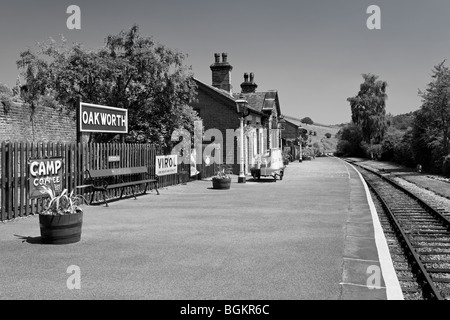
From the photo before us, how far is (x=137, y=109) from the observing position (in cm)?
2072

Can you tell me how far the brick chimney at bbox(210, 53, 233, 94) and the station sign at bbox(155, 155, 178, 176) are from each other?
45.9ft

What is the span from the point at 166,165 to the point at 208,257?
40.4ft

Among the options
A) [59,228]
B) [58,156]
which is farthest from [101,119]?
[59,228]

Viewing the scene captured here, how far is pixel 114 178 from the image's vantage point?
48.8 ft

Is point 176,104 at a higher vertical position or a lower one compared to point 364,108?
lower

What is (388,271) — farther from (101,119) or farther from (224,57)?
(224,57)

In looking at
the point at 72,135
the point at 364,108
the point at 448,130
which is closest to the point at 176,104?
the point at 72,135

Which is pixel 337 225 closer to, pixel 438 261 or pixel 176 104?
pixel 438 261

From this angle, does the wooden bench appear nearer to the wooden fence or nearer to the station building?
the wooden fence

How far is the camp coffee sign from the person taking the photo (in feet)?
34.4

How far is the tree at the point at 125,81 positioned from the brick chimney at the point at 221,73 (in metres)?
11.3

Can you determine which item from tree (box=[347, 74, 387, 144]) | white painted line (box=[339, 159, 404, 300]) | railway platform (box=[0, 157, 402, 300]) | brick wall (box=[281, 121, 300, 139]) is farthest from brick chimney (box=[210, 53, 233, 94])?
tree (box=[347, 74, 387, 144])

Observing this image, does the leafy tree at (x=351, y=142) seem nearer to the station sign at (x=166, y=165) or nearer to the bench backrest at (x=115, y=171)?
the station sign at (x=166, y=165)

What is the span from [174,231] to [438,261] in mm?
4880
